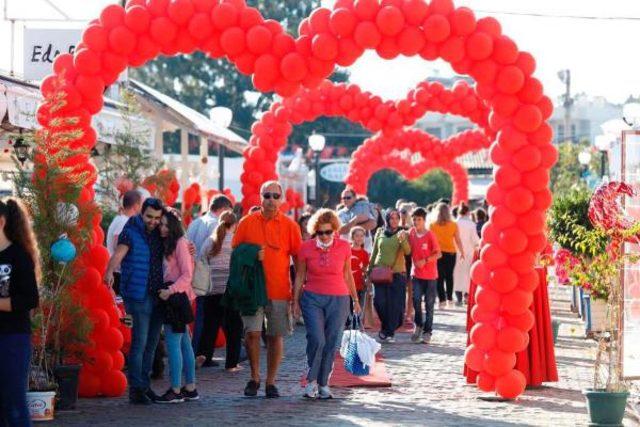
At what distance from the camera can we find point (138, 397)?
12008 millimetres

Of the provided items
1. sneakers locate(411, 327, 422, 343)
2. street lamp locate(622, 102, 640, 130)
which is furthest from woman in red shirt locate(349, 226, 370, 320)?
street lamp locate(622, 102, 640, 130)

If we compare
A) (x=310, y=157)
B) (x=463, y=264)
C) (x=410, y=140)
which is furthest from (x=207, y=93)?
(x=463, y=264)

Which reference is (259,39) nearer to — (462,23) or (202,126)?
(462,23)

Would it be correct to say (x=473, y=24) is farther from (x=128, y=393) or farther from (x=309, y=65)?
(x=128, y=393)

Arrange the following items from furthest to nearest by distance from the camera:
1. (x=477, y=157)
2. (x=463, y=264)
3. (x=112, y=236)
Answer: (x=477, y=157) < (x=463, y=264) < (x=112, y=236)

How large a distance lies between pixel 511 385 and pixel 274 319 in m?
2.28

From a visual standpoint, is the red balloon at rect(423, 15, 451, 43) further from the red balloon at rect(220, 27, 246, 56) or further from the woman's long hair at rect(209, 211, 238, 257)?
Result: the woman's long hair at rect(209, 211, 238, 257)

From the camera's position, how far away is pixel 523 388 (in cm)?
1248

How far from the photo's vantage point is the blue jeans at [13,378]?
820cm

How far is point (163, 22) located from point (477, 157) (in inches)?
3331

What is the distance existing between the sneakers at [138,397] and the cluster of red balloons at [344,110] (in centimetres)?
793

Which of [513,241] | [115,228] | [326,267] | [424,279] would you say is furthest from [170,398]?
[424,279]

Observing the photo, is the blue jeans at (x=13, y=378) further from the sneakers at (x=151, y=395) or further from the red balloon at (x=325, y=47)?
the red balloon at (x=325, y=47)

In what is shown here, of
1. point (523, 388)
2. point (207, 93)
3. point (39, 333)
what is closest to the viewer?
point (39, 333)
